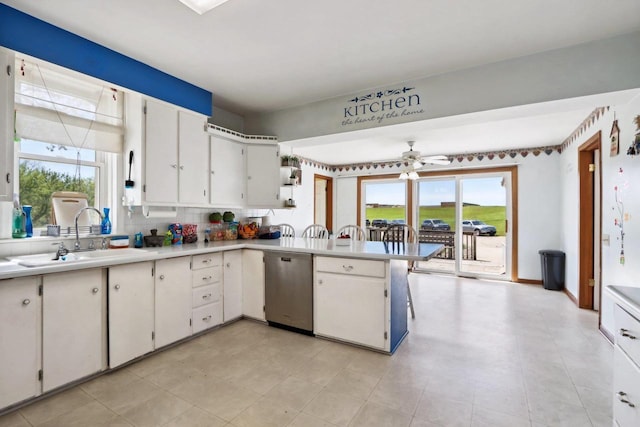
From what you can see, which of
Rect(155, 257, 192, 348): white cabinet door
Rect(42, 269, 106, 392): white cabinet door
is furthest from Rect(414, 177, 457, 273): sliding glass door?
Rect(42, 269, 106, 392): white cabinet door

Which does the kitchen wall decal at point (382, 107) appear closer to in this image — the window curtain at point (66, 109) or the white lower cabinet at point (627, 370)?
the white lower cabinet at point (627, 370)

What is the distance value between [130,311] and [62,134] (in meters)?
1.63

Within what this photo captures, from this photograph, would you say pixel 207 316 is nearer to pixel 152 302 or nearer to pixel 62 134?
pixel 152 302

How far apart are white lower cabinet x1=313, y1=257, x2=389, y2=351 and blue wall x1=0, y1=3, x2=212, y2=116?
230 cm

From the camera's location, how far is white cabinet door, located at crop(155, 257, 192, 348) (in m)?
2.58

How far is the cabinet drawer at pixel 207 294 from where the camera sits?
→ 9.56ft

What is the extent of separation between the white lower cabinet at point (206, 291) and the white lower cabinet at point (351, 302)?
1074 mm

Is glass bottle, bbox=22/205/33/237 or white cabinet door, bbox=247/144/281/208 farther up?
white cabinet door, bbox=247/144/281/208

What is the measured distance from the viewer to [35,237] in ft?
7.62

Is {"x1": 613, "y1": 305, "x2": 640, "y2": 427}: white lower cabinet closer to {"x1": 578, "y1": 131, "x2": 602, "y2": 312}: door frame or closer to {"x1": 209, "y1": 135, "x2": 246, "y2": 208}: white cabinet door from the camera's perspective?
{"x1": 578, "y1": 131, "x2": 602, "y2": 312}: door frame

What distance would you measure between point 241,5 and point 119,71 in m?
1.40

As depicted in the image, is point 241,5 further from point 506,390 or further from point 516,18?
point 506,390

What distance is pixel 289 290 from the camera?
3.09m

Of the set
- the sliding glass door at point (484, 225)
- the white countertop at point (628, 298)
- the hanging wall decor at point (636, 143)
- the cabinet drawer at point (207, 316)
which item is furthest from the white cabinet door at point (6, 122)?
the sliding glass door at point (484, 225)
